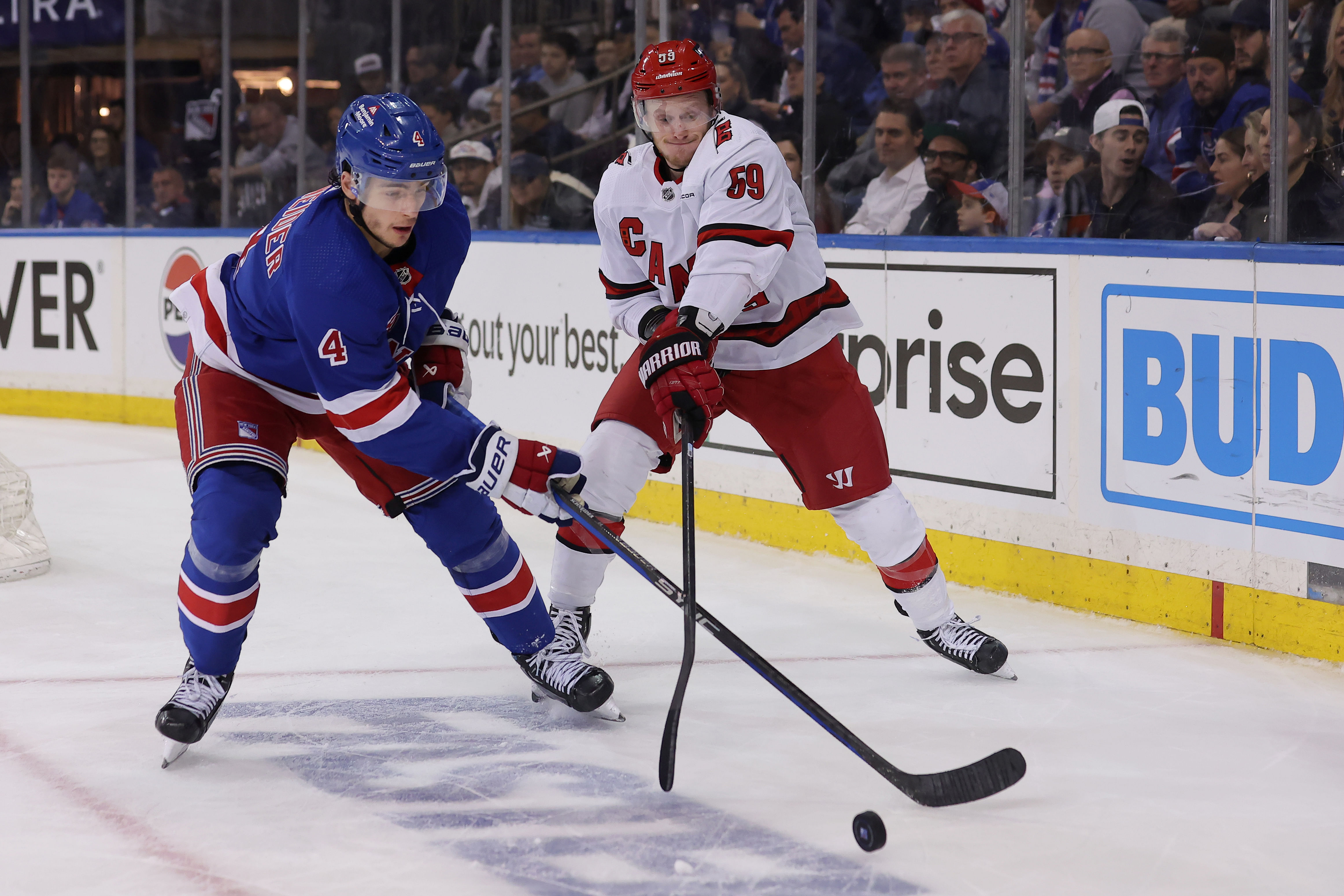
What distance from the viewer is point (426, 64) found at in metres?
5.99

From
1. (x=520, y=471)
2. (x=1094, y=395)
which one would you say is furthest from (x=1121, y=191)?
(x=520, y=471)

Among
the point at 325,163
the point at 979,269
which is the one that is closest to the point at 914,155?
the point at 979,269

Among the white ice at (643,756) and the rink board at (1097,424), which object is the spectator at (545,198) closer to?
the rink board at (1097,424)

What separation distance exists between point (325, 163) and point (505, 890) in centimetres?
524

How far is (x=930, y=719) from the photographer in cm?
262

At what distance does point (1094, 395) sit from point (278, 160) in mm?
4557

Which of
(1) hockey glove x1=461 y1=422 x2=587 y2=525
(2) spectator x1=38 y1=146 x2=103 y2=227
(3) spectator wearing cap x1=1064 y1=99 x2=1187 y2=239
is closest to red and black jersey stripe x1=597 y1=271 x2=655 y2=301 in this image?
(1) hockey glove x1=461 y1=422 x2=587 y2=525

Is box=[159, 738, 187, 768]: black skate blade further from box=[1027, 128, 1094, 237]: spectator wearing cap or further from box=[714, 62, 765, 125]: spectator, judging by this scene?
box=[714, 62, 765, 125]: spectator

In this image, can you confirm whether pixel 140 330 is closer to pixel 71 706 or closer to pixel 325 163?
pixel 325 163

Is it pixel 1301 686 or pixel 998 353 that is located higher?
pixel 998 353

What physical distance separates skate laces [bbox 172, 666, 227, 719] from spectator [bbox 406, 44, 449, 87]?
3.93 meters

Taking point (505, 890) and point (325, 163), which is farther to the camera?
point (325, 163)

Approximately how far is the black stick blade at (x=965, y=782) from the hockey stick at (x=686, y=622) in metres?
0.35

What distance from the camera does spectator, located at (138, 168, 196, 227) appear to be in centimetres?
701
